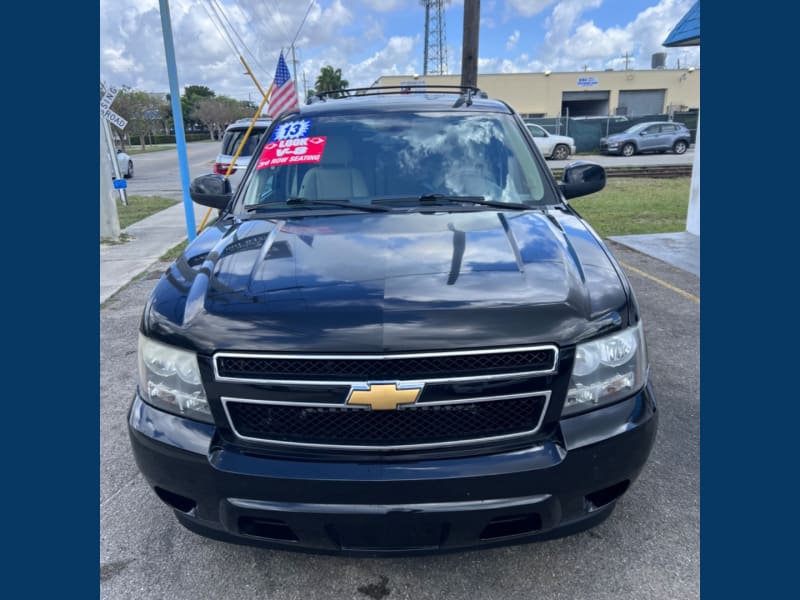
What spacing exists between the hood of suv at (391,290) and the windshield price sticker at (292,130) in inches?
44.5

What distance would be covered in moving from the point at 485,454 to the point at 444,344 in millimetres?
403

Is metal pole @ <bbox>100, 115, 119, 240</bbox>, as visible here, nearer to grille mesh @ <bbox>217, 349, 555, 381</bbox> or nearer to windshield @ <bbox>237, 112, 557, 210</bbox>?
windshield @ <bbox>237, 112, 557, 210</bbox>

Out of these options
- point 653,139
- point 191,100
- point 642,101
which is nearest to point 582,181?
point 653,139

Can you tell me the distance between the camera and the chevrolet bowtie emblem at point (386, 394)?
1.87m

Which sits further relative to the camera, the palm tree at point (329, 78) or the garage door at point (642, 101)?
the palm tree at point (329, 78)

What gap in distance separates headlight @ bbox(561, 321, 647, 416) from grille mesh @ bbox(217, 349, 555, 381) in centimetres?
14

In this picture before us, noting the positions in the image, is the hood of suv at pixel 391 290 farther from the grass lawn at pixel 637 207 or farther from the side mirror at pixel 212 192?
the grass lawn at pixel 637 207

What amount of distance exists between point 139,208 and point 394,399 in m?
14.6

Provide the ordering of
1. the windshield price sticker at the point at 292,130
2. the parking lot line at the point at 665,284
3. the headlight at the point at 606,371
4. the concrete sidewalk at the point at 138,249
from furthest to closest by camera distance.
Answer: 1. the concrete sidewalk at the point at 138,249
2. the parking lot line at the point at 665,284
3. the windshield price sticker at the point at 292,130
4. the headlight at the point at 606,371

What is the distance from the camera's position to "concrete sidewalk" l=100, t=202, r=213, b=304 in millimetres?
7428

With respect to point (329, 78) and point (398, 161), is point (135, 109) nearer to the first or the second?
point (329, 78)

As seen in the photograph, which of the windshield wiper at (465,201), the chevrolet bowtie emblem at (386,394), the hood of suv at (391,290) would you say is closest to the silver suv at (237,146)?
the windshield wiper at (465,201)

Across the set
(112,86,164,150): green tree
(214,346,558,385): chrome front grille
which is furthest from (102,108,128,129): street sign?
(112,86,164,150): green tree

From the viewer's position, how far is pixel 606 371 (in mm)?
2041
